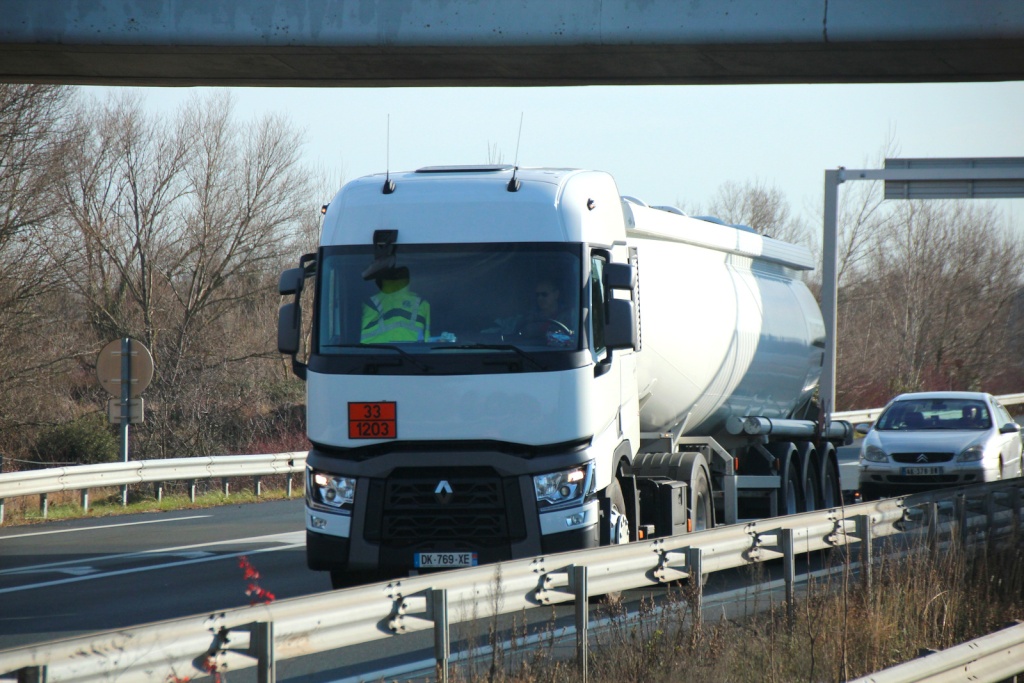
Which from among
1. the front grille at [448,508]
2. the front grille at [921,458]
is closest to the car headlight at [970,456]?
the front grille at [921,458]

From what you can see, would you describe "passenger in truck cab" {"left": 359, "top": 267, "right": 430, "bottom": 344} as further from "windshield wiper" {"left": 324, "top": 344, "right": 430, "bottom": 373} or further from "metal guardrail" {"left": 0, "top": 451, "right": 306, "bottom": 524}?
"metal guardrail" {"left": 0, "top": 451, "right": 306, "bottom": 524}

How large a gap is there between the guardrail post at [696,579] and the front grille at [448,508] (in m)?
1.63

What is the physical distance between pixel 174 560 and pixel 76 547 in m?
1.90

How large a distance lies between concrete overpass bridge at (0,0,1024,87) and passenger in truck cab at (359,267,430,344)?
2.37m

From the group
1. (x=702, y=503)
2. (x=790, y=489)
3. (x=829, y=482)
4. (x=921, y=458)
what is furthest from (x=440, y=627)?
(x=921, y=458)

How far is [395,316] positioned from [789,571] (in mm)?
3296

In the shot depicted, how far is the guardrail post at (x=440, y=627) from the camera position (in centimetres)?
547

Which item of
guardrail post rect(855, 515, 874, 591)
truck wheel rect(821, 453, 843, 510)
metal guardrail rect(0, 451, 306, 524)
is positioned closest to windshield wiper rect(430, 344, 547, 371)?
guardrail post rect(855, 515, 874, 591)

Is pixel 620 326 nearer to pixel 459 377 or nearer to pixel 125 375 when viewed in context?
pixel 459 377

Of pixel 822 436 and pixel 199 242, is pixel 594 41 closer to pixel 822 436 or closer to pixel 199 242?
pixel 822 436

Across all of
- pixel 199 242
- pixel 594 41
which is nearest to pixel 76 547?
pixel 594 41

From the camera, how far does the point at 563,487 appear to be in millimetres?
8477

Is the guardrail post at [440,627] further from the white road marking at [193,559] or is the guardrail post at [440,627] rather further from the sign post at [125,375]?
the sign post at [125,375]

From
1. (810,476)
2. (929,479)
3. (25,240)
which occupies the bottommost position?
(929,479)
